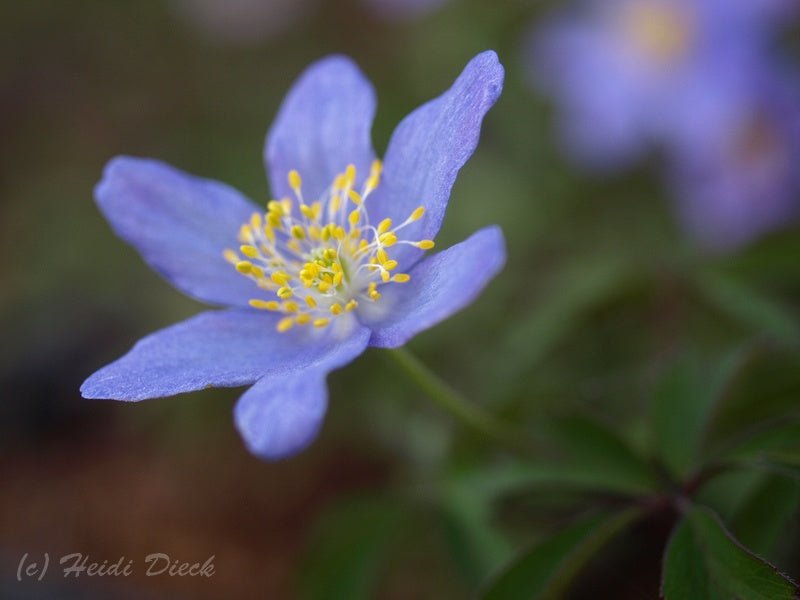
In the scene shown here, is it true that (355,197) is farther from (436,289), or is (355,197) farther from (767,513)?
(767,513)

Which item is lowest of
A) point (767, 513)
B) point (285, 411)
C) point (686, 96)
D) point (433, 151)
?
point (767, 513)

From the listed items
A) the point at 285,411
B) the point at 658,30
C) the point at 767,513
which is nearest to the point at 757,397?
the point at 767,513

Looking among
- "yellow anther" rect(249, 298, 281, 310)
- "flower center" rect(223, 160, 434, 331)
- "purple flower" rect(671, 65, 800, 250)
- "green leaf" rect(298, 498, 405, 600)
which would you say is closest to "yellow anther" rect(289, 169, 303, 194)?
"flower center" rect(223, 160, 434, 331)

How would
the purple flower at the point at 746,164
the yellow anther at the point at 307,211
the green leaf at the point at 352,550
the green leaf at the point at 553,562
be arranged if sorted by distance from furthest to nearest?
the purple flower at the point at 746,164
the green leaf at the point at 352,550
the yellow anther at the point at 307,211
the green leaf at the point at 553,562

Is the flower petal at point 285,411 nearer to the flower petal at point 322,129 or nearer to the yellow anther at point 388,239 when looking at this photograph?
the yellow anther at point 388,239

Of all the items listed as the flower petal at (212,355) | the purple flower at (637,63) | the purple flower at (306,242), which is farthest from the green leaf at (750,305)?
the purple flower at (637,63)

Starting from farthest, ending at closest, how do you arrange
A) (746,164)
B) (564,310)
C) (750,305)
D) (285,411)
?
1. (746,164)
2. (564,310)
3. (750,305)
4. (285,411)

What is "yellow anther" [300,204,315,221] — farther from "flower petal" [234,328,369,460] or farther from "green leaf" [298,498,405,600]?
"green leaf" [298,498,405,600]
